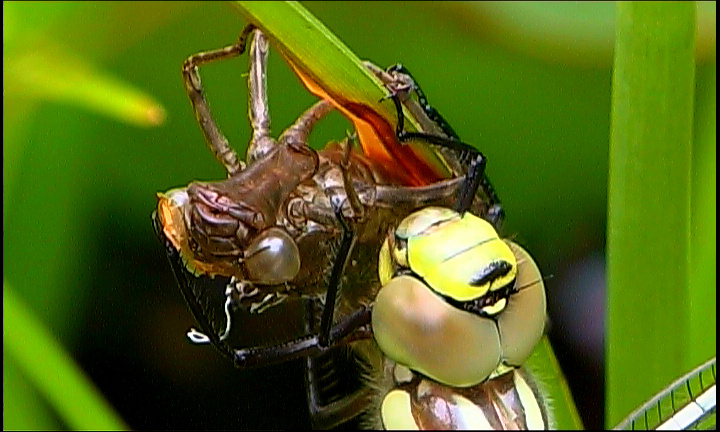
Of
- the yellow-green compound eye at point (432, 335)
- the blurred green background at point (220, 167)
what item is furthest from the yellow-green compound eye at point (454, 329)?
the blurred green background at point (220, 167)

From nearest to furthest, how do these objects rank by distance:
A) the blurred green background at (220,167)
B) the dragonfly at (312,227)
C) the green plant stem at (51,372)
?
the dragonfly at (312,227)
the green plant stem at (51,372)
the blurred green background at (220,167)

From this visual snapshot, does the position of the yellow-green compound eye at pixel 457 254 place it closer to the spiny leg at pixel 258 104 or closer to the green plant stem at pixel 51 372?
the spiny leg at pixel 258 104

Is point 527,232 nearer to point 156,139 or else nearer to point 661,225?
point 156,139

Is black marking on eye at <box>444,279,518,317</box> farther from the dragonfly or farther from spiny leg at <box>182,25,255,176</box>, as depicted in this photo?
spiny leg at <box>182,25,255,176</box>

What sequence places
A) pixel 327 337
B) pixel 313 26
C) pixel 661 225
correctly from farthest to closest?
pixel 327 337 < pixel 661 225 < pixel 313 26

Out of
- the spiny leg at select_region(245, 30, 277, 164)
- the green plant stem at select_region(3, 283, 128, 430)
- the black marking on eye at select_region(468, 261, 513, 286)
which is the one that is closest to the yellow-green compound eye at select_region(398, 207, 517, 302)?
the black marking on eye at select_region(468, 261, 513, 286)

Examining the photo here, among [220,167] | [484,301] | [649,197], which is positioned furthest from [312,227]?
[220,167]

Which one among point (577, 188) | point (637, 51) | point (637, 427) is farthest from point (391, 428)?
point (577, 188)
